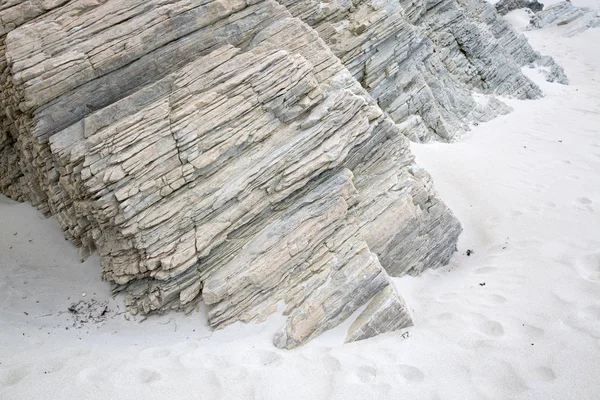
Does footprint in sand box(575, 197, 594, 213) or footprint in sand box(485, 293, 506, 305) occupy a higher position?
footprint in sand box(485, 293, 506, 305)

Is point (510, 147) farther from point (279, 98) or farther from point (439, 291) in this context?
point (279, 98)

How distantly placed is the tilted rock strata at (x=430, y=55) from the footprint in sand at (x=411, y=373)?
307 inches

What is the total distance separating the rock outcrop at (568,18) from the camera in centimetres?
2784

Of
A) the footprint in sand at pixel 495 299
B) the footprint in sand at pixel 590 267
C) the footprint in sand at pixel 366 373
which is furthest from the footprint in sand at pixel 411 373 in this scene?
the footprint in sand at pixel 590 267

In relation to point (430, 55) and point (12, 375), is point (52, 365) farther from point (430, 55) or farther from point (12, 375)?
point (430, 55)

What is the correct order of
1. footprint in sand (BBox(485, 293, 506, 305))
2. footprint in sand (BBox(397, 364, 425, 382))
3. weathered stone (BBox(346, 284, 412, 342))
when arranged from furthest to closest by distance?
1. footprint in sand (BBox(485, 293, 506, 305))
2. weathered stone (BBox(346, 284, 412, 342))
3. footprint in sand (BBox(397, 364, 425, 382))

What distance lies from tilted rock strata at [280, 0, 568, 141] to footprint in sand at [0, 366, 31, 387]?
9013 millimetres

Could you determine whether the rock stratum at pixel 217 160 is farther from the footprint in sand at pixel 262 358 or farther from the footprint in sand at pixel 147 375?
the footprint in sand at pixel 147 375

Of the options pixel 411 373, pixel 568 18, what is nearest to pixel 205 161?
pixel 411 373

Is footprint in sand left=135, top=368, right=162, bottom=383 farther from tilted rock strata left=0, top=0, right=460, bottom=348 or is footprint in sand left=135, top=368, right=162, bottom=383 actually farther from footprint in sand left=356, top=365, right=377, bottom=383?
footprint in sand left=356, top=365, right=377, bottom=383

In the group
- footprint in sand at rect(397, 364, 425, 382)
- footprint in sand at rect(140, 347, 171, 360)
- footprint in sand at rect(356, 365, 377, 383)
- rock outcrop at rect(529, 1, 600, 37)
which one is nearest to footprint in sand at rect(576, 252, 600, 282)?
footprint in sand at rect(397, 364, 425, 382)

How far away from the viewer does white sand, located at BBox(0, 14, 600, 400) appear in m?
5.25

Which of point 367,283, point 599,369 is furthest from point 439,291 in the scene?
point 599,369

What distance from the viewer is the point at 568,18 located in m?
28.9
